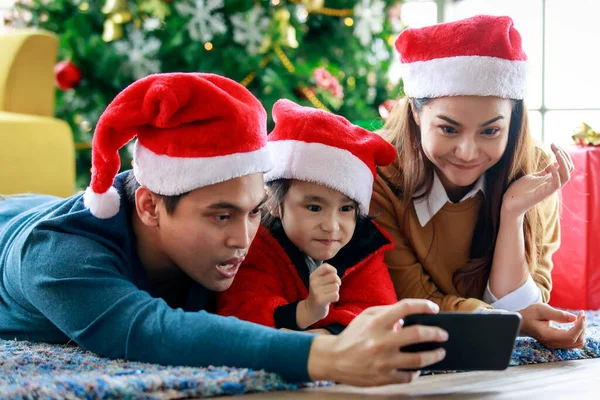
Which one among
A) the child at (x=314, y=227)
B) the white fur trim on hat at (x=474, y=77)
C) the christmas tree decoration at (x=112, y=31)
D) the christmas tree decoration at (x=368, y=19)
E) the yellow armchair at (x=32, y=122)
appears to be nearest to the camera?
the child at (x=314, y=227)

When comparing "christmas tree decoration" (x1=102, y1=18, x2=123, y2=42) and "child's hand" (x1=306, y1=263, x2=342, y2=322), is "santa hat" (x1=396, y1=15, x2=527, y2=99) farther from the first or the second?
"christmas tree decoration" (x1=102, y1=18, x2=123, y2=42)

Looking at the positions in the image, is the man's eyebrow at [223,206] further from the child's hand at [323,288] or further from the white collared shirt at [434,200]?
the white collared shirt at [434,200]

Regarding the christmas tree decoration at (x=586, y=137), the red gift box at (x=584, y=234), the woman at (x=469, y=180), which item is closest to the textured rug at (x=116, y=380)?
the woman at (x=469, y=180)

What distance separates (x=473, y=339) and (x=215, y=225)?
1.53 ft

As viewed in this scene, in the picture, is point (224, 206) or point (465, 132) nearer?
point (224, 206)

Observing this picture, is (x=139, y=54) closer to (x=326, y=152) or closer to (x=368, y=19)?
(x=368, y=19)

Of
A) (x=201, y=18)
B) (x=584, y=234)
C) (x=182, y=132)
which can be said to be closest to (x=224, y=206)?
(x=182, y=132)

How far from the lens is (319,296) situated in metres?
1.32

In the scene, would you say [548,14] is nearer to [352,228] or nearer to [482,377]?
[352,228]

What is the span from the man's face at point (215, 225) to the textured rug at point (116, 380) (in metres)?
0.23

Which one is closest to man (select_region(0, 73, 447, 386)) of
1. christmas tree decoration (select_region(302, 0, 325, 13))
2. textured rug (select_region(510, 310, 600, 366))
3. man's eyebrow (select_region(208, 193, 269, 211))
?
man's eyebrow (select_region(208, 193, 269, 211))

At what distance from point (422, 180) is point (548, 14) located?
2304 millimetres

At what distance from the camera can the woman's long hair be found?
1.72m

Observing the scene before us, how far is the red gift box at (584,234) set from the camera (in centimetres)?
222
